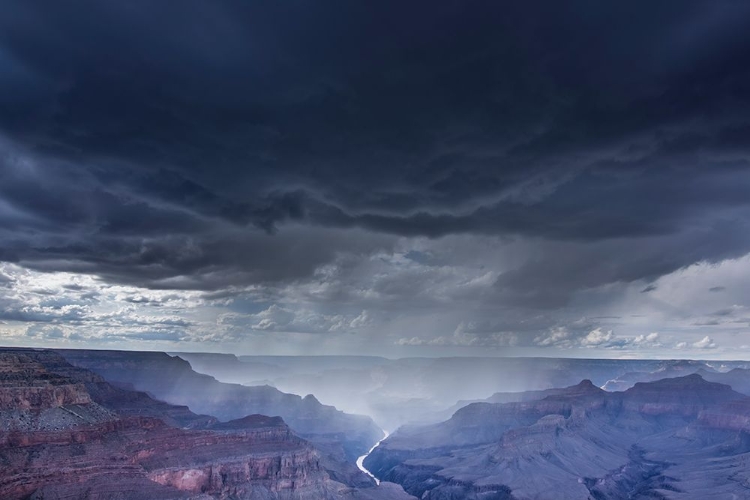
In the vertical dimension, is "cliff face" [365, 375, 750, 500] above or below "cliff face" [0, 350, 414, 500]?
below

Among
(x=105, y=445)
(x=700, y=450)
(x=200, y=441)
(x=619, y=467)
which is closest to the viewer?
(x=105, y=445)

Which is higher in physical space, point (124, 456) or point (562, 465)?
point (124, 456)

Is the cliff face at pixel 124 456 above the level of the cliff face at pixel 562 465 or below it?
above

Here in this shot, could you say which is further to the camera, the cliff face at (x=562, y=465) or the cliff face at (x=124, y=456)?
the cliff face at (x=562, y=465)

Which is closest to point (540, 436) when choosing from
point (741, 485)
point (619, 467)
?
point (619, 467)

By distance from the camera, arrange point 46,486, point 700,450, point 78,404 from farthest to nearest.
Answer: point 700,450, point 78,404, point 46,486

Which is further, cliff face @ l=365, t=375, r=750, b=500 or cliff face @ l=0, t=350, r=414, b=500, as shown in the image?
cliff face @ l=365, t=375, r=750, b=500

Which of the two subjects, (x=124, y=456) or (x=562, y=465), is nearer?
(x=124, y=456)

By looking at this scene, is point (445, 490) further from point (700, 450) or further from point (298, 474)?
point (700, 450)
